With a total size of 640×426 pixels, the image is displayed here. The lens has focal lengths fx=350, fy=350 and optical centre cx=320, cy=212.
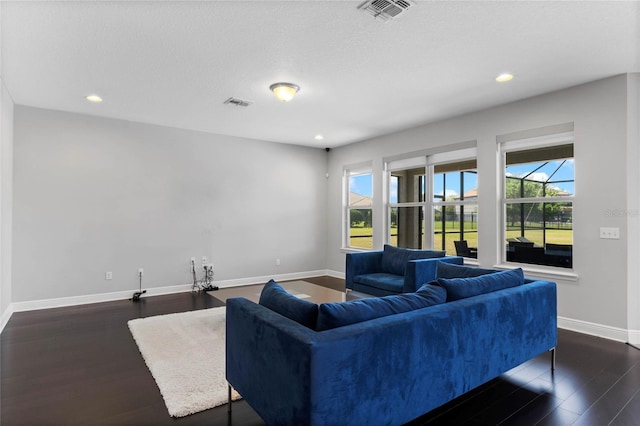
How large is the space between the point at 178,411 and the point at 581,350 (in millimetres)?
3581

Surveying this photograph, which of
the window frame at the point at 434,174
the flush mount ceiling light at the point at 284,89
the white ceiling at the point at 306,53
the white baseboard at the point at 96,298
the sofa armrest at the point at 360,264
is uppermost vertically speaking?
the white ceiling at the point at 306,53

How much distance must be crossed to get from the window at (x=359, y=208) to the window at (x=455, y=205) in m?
1.47

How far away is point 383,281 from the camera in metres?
4.66

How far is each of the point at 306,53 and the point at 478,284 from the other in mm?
2443

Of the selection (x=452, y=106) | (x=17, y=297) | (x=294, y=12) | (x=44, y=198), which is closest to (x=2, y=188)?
(x=44, y=198)

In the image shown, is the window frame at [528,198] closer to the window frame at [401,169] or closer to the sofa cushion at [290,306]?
the window frame at [401,169]

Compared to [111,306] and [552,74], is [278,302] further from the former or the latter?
[111,306]

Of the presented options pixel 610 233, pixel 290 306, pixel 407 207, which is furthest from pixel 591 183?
pixel 290 306

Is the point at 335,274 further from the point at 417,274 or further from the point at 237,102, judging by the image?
the point at 237,102

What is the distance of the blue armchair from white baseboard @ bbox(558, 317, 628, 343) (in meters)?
1.30

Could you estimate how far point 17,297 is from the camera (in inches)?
184

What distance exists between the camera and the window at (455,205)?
5191mm

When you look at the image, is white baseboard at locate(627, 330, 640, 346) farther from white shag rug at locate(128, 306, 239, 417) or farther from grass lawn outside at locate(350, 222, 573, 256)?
white shag rug at locate(128, 306, 239, 417)

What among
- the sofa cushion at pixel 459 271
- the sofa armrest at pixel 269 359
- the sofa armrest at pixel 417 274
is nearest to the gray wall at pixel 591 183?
the sofa armrest at pixel 417 274
